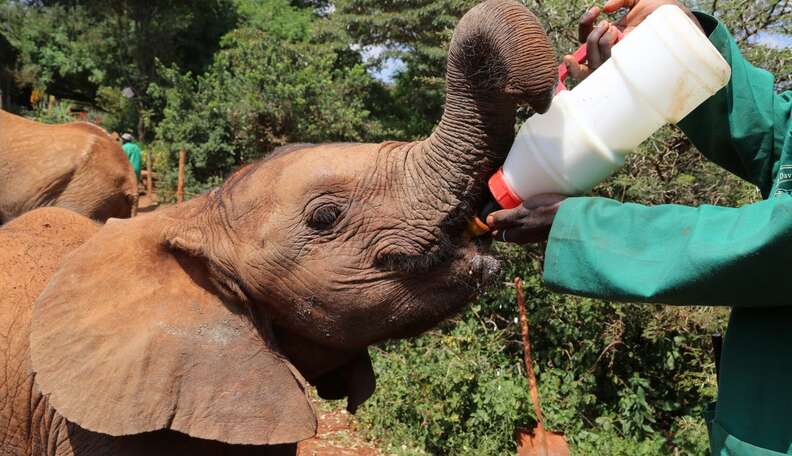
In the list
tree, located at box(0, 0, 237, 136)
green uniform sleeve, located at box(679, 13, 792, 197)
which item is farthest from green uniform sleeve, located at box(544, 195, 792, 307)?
tree, located at box(0, 0, 237, 136)

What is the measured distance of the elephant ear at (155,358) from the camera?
7.81ft

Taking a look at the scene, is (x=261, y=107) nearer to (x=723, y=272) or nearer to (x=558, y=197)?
(x=558, y=197)

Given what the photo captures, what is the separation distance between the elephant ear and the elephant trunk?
0.90 m

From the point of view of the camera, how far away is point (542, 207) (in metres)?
2.01

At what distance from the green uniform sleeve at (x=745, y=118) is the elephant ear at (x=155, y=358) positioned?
67.0 inches

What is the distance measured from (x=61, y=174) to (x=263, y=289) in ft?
18.3

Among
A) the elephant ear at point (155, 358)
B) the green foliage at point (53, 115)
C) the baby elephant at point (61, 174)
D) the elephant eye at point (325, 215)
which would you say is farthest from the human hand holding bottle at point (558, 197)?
the green foliage at point (53, 115)

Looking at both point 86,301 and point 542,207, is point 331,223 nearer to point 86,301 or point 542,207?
point 542,207

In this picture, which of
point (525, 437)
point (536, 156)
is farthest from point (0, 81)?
point (536, 156)

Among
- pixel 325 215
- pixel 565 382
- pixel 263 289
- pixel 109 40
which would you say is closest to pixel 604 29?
pixel 325 215

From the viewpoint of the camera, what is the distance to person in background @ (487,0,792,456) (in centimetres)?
168

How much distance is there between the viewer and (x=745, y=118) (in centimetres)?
234

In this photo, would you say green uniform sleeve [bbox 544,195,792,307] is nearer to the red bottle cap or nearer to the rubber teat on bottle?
the red bottle cap

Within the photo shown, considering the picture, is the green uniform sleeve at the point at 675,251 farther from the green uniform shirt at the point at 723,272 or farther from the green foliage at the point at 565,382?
the green foliage at the point at 565,382
